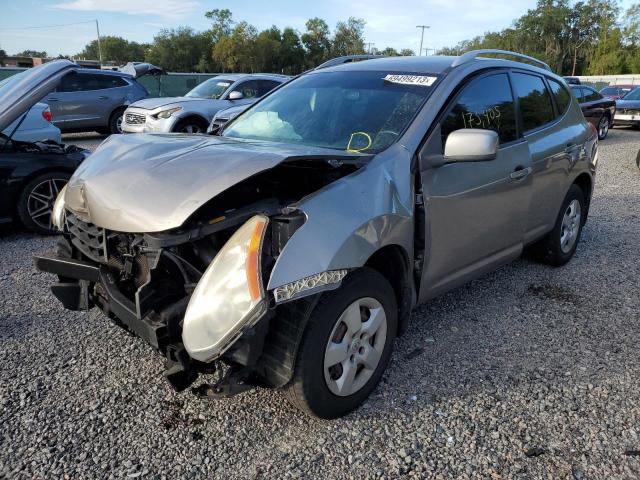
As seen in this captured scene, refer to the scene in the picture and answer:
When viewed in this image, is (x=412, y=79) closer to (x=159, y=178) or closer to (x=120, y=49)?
(x=159, y=178)

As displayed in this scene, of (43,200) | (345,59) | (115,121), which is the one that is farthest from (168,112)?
(345,59)

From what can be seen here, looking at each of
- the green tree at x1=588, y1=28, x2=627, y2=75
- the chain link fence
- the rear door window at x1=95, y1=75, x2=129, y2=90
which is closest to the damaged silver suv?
the rear door window at x1=95, y1=75, x2=129, y2=90

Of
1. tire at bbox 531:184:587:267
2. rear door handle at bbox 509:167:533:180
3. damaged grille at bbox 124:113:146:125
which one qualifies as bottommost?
tire at bbox 531:184:587:267

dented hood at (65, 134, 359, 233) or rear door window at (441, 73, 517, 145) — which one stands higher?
rear door window at (441, 73, 517, 145)

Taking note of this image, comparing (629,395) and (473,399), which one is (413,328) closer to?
(473,399)

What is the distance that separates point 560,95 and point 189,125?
7.86 meters

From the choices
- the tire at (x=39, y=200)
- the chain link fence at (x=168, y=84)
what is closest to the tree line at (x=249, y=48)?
the chain link fence at (x=168, y=84)

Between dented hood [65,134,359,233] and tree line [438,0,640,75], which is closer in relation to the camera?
dented hood [65,134,359,233]

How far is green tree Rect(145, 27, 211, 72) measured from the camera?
81.3 m

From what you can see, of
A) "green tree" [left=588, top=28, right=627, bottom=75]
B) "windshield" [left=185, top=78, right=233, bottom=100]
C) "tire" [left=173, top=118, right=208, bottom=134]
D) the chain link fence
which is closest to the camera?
"tire" [left=173, top=118, right=208, bottom=134]

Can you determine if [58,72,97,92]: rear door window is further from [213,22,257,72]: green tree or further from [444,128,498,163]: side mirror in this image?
[213,22,257,72]: green tree

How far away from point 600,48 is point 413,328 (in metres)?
86.5

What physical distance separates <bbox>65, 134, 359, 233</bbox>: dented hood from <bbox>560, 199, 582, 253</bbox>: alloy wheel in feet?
9.58

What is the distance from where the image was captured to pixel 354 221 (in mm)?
2365
